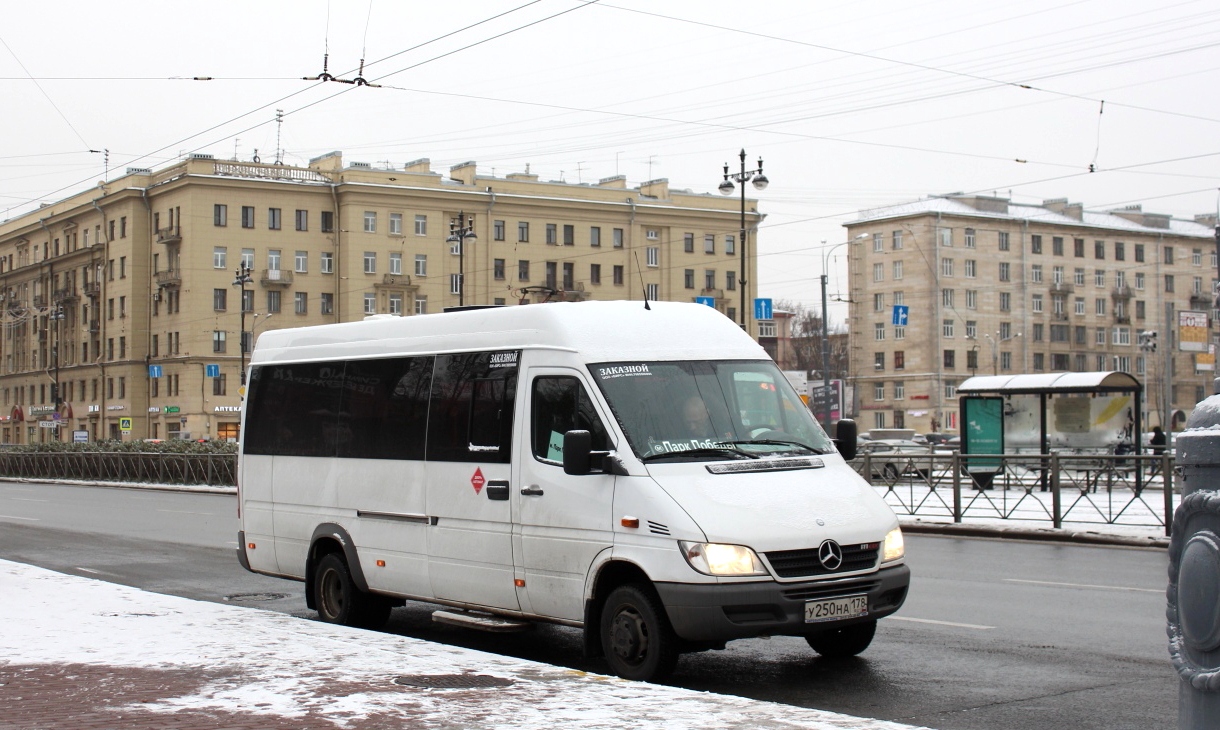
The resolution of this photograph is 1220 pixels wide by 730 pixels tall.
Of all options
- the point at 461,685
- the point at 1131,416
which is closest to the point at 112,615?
the point at 461,685

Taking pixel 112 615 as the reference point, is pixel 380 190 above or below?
above

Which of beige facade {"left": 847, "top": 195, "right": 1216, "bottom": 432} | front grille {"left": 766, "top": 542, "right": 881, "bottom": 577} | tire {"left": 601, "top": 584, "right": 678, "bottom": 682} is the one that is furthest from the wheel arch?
beige facade {"left": 847, "top": 195, "right": 1216, "bottom": 432}

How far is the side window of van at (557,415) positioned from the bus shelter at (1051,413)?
72.3ft

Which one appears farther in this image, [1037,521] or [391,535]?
[1037,521]

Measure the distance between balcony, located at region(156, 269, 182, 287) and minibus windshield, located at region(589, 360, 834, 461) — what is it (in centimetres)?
7933

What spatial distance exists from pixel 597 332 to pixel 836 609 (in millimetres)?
2453

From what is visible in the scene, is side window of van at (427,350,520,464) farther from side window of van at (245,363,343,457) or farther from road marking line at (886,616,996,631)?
road marking line at (886,616,996,631)

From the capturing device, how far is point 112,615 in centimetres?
1047

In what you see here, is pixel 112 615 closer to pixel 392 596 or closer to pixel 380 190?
pixel 392 596

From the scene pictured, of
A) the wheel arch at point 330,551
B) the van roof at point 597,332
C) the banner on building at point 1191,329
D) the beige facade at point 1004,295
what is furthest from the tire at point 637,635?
the beige facade at point 1004,295

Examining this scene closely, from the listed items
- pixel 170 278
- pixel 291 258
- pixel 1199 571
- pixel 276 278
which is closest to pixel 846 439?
pixel 1199 571

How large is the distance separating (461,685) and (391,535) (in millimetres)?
3302

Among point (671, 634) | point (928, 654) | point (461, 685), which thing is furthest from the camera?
point (928, 654)

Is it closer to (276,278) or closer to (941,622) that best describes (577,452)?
(941,622)
